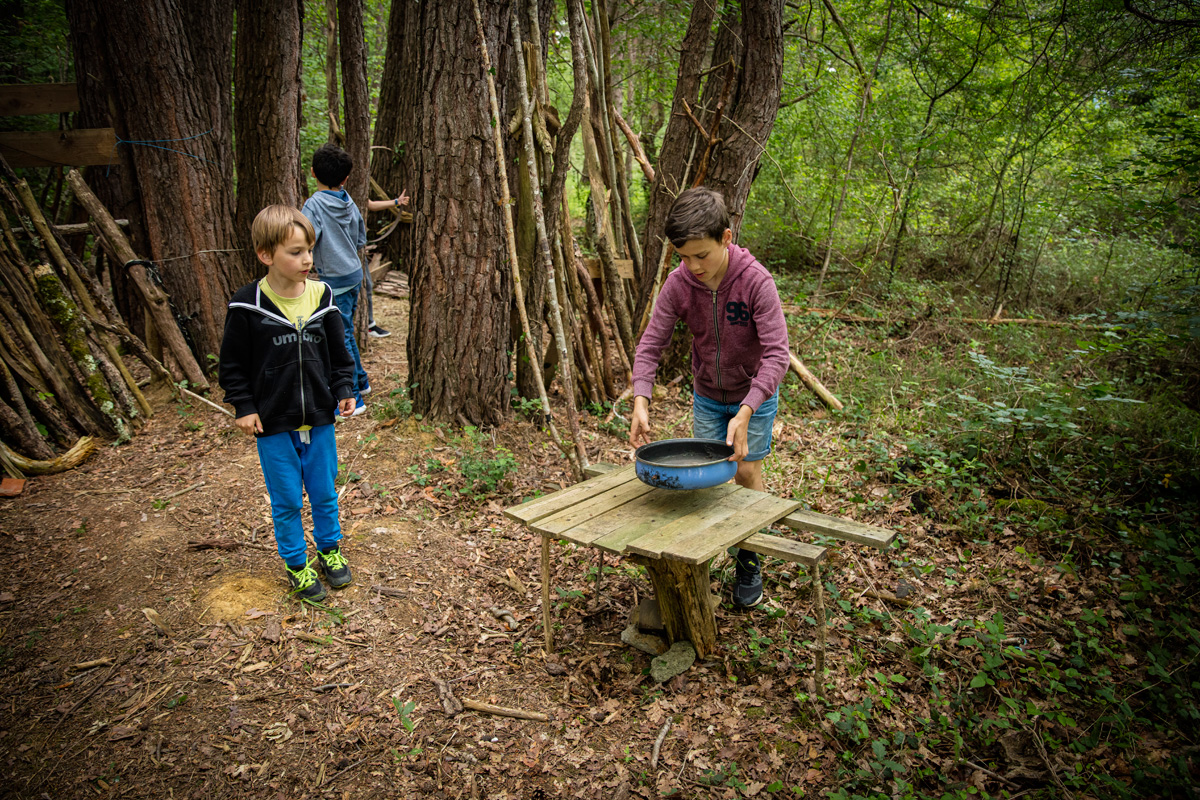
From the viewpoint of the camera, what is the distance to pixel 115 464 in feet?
13.9

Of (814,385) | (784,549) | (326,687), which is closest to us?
(784,549)

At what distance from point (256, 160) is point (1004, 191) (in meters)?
8.68

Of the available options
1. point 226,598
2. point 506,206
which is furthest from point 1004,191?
point 226,598

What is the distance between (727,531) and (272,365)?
7.04 feet

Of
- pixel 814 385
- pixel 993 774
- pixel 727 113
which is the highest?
pixel 727 113

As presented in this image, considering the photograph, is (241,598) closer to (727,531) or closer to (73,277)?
(727,531)

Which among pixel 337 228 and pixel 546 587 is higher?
pixel 337 228

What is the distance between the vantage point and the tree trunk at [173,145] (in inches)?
191

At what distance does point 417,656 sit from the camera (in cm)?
297

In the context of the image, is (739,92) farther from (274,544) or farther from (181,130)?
(274,544)

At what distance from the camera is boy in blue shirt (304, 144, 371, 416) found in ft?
15.8

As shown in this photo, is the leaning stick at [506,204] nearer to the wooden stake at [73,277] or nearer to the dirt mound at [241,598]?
the dirt mound at [241,598]

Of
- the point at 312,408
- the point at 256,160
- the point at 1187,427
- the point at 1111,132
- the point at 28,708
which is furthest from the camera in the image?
the point at 1111,132

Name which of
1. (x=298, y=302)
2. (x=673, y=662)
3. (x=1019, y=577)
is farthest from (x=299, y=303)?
(x=1019, y=577)
